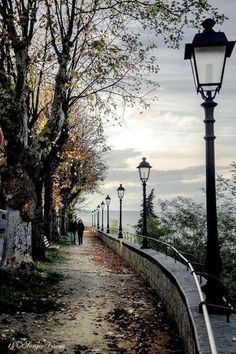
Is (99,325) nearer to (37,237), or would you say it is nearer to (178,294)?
(178,294)

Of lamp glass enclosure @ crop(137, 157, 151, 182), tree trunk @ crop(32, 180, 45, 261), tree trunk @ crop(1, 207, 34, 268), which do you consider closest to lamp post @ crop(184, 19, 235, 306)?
tree trunk @ crop(1, 207, 34, 268)

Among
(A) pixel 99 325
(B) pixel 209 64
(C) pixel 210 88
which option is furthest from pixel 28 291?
(B) pixel 209 64

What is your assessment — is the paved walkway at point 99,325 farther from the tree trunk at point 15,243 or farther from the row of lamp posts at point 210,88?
the row of lamp posts at point 210,88

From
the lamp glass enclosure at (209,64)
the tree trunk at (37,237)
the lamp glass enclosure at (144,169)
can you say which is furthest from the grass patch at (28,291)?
the lamp glass enclosure at (209,64)

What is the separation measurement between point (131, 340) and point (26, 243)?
21.0ft

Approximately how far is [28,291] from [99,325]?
9.93 ft

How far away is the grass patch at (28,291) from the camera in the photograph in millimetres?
9594

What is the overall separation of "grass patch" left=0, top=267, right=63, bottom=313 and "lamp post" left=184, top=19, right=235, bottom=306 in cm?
479

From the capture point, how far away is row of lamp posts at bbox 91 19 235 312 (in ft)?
19.2

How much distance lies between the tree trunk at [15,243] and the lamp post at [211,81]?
817 cm

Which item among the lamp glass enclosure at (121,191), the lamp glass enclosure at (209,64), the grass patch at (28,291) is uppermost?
the lamp glass enclosure at (209,64)

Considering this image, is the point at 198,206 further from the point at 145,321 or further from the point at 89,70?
the point at 145,321

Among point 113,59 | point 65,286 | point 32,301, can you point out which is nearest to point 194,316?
point 32,301

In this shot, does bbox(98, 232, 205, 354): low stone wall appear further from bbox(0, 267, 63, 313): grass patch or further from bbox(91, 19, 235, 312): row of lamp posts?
bbox(0, 267, 63, 313): grass patch
